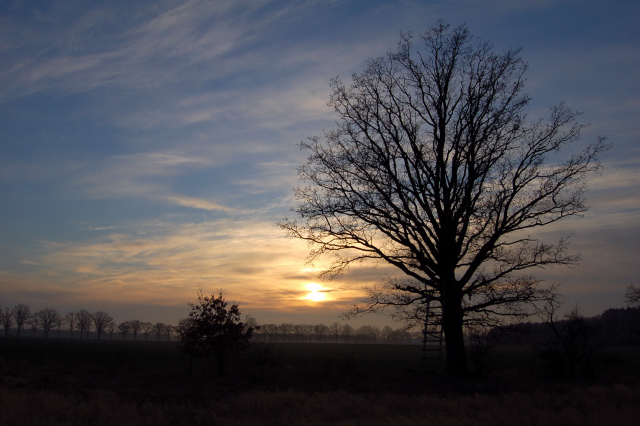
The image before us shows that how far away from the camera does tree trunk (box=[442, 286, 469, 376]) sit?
1553 cm

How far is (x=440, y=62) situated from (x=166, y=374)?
644 inches

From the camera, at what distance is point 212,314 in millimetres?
16734

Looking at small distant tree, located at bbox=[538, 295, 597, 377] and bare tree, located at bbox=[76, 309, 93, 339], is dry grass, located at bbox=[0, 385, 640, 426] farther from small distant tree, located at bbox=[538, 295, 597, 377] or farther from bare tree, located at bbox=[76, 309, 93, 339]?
bare tree, located at bbox=[76, 309, 93, 339]

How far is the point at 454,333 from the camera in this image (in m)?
15.7

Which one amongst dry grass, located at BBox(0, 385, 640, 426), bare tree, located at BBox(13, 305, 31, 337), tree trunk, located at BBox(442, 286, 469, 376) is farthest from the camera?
bare tree, located at BBox(13, 305, 31, 337)

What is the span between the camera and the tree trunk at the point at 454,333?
1553 centimetres

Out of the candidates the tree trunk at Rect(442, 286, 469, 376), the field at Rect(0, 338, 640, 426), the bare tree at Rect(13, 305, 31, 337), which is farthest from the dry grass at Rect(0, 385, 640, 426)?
the bare tree at Rect(13, 305, 31, 337)

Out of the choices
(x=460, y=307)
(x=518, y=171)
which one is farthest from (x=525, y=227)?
(x=460, y=307)

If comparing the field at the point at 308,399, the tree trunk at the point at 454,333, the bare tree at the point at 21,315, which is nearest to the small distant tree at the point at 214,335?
the field at the point at 308,399

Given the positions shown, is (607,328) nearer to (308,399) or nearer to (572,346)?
(572,346)

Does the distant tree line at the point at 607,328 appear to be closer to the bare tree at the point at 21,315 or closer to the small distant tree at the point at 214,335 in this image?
the small distant tree at the point at 214,335

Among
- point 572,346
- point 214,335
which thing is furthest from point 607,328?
point 214,335

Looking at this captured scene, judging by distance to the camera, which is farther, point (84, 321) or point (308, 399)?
point (84, 321)

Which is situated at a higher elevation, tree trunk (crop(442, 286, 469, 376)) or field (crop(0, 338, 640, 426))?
tree trunk (crop(442, 286, 469, 376))
